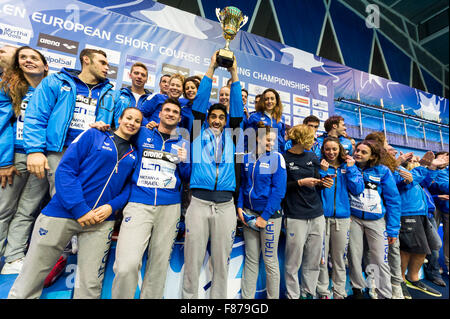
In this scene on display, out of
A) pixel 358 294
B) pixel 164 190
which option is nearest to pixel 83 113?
pixel 164 190

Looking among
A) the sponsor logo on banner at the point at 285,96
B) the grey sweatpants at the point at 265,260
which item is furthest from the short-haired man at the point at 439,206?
the grey sweatpants at the point at 265,260

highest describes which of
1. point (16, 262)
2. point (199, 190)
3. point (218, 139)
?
point (218, 139)

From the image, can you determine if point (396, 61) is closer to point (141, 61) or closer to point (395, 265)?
point (395, 265)

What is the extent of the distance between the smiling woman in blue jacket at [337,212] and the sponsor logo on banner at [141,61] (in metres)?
3.12

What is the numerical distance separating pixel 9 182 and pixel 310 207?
9.19 ft

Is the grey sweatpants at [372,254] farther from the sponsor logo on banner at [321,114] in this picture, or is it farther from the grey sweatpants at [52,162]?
the grey sweatpants at [52,162]

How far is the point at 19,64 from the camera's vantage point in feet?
5.85

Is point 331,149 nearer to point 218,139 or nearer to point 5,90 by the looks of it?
point 218,139

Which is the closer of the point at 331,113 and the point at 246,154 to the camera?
the point at 246,154

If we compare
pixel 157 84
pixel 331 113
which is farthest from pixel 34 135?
pixel 331 113

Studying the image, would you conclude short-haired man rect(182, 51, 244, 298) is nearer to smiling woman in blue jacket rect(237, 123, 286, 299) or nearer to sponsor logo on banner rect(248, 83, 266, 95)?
smiling woman in blue jacket rect(237, 123, 286, 299)

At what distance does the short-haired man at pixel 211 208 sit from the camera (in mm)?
1598
